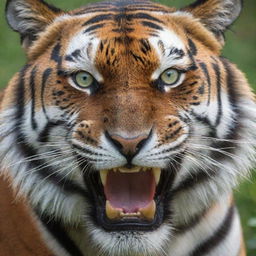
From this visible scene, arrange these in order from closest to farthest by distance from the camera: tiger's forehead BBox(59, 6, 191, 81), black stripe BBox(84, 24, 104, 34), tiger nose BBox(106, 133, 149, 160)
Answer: tiger nose BBox(106, 133, 149, 160) < tiger's forehead BBox(59, 6, 191, 81) < black stripe BBox(84, 24, 104, 34)

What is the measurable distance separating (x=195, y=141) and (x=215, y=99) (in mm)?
156

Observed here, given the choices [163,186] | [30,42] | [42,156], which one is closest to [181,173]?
[163,186]

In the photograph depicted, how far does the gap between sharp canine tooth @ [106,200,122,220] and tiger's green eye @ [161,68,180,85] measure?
39 cm

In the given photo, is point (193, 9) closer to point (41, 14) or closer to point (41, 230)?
point (41, 14)

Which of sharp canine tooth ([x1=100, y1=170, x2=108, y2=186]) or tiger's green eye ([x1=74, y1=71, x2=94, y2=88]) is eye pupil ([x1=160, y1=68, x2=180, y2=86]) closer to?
tiger's green eye ([x1=74, y1=71, x2=94, y2=88])

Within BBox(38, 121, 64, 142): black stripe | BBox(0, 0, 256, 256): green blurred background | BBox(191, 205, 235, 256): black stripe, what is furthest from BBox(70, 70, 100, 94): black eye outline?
BBox(0, 0, 256, 256): green blurred background

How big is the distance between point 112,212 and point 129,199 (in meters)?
0.06

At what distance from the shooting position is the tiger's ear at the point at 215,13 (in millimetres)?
2920

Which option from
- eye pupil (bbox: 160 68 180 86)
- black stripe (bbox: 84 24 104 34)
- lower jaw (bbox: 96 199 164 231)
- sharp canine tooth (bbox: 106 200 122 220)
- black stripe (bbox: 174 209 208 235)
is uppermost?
black stripe (bbox: 84 24 104 34)

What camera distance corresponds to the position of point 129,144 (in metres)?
2.54

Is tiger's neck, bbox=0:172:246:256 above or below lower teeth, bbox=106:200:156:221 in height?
below

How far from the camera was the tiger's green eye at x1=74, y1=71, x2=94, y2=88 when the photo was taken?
271cm

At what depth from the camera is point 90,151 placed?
2645 millimetres

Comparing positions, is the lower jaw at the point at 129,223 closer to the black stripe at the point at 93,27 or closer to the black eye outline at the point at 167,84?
the black eye outline at the point at 167,84
